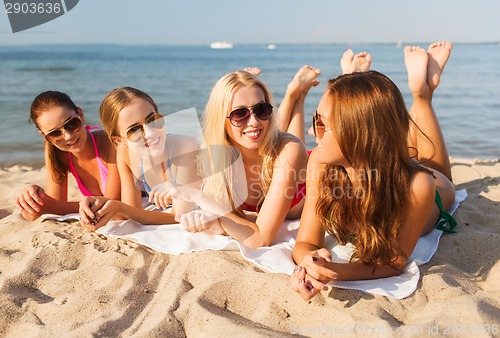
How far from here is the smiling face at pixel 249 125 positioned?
3373mm

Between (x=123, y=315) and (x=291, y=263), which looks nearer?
(x=123, y=315)

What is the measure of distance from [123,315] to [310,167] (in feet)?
4.90

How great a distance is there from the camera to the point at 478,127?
8758 millimetres

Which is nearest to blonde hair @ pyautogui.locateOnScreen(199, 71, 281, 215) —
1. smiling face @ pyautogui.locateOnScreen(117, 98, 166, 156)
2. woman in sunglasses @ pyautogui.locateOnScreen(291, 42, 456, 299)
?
smiling face @ pyautogui.locateOnScreen(117, 98, 166, 156)

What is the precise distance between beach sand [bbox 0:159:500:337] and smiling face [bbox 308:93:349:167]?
0.75 m

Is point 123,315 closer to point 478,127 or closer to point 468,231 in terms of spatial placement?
point 468,231

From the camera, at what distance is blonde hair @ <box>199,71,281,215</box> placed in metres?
3.41

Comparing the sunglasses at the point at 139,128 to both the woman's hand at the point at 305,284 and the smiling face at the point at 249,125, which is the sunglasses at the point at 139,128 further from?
the woman's hand at the point at 305,284

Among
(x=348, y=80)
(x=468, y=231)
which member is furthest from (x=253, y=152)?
(x=468, y=231)

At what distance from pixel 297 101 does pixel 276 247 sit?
2.15 m

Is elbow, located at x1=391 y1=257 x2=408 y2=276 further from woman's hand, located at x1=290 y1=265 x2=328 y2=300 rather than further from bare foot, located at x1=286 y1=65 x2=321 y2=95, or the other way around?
bare foot, located at x1=286 y1=65 x2=321 y2=95

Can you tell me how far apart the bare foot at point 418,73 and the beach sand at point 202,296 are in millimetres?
1245

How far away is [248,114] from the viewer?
337 cm

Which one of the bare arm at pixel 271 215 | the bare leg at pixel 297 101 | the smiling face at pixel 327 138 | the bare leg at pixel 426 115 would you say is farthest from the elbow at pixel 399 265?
the bare leg at pixel 297 101
